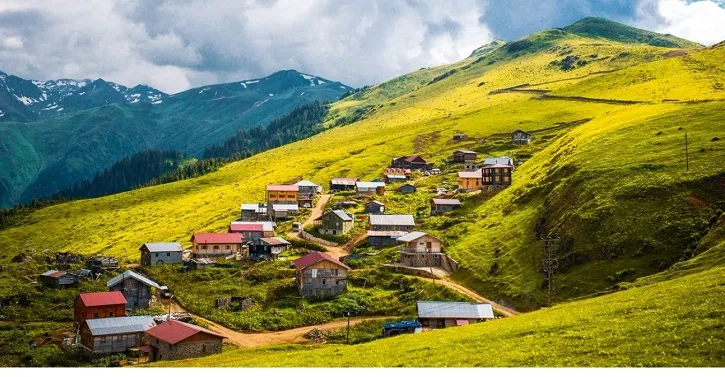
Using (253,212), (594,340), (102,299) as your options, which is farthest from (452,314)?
(253,212)

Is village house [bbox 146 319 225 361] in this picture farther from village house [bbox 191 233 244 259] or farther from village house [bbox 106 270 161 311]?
village house [bbox 191 233 244 259]

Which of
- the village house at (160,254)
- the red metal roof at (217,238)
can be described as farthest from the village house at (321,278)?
the village house at (160,254)

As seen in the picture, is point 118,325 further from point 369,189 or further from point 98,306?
point 369,189

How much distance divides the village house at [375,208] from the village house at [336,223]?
42.2ft

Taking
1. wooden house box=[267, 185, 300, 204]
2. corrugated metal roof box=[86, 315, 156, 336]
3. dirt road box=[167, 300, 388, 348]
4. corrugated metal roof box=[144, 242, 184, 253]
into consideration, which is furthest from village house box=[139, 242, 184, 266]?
wooden house box=[267, 185, 300, 204]

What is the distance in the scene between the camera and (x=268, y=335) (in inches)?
3450

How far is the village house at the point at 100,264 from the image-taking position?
117438 mm

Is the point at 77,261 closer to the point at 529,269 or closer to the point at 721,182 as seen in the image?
the point at 529,269

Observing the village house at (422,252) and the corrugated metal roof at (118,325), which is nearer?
the corrugated metal roof at (118,325)

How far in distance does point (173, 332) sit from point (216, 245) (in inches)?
2281

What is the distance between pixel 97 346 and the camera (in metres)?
82.6

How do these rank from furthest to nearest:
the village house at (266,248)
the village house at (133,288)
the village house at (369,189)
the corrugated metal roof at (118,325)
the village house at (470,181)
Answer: the village house at (369,189), the village house at (470,181), the village house at (266,248), the village house at (133,288), the corrugated metal roof at (118,325)

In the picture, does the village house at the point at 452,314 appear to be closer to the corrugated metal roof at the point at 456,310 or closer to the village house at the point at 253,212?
the corrugated metal roof at the point at 456,310
